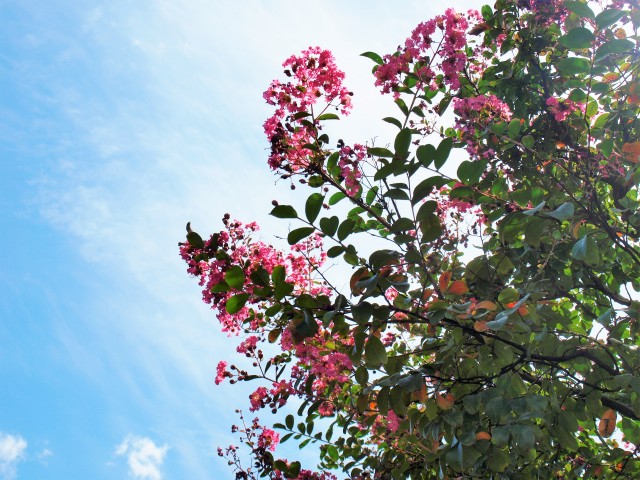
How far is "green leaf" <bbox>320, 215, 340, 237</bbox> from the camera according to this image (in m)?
2.15

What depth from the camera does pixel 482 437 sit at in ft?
7.67

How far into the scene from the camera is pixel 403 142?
223 centimetres

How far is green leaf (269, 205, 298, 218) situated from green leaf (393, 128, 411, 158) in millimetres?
480

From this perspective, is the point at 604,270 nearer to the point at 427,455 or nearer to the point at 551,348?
the point at 551,348

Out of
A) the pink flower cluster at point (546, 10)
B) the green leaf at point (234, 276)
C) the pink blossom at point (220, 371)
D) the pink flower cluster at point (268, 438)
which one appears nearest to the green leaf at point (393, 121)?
the green leaf at point (234, 276)

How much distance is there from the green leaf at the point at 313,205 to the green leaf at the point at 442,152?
48 centimetres

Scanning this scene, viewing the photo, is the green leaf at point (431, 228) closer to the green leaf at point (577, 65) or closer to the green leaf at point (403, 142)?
the green leaf at point (403, 142)

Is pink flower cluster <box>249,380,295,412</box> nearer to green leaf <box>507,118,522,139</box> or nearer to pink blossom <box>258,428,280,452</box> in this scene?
pink blossom <box>258,428,280,452</box>

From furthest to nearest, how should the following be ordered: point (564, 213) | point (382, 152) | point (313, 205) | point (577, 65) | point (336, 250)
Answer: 1. point (577, 65)
2. point (382, 152)
3. point (336, 250)
4. point (313, 205)
5. point (564, 213)

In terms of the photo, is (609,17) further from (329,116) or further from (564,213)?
(329,116)

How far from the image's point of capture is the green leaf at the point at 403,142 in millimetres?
2215

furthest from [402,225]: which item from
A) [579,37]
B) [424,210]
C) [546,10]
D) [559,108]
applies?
[546,10]

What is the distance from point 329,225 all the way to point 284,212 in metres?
0.18

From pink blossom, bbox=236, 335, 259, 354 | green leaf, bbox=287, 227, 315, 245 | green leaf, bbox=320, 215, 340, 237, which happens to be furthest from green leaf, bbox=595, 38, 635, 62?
pink blossom, bbox=236, 335, 259, 354
